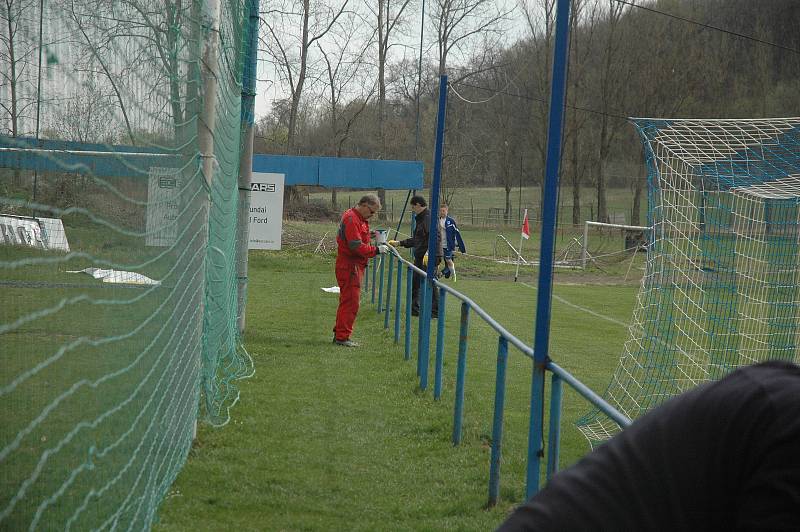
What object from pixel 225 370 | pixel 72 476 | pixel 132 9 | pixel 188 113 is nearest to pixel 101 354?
pixel 72 476

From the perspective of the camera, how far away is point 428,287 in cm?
807

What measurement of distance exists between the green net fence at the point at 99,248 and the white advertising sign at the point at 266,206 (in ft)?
24.7

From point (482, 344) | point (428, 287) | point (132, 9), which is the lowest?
point (482, 344)

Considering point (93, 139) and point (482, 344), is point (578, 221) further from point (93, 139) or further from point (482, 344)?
point (93, 139)

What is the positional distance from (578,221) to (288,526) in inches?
1853

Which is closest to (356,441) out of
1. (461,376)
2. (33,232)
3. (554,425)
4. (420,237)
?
(461,376)

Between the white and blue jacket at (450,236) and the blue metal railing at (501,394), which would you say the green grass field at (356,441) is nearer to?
the blue metal railing at (501,394)

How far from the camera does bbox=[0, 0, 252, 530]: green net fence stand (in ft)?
5.73

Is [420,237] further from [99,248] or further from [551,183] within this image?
[99,248]

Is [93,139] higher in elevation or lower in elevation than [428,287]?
higher

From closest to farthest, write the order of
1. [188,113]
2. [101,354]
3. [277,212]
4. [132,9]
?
[101,354]
[132,9]
[188,113]
[277,212]

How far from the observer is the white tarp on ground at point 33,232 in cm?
166

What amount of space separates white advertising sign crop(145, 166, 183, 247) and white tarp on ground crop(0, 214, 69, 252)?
1.38m

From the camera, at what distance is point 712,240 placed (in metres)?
10.3
